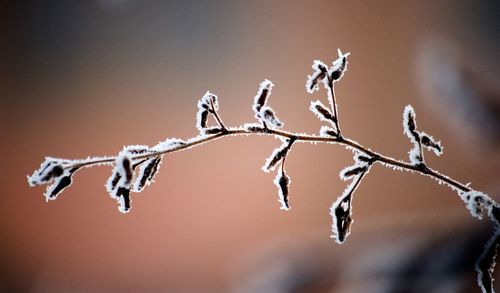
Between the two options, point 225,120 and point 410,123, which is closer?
point 410,123

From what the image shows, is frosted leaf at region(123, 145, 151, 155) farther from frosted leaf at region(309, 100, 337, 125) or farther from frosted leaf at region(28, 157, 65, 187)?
frosted leaf at region(309, 100, 337, 125)

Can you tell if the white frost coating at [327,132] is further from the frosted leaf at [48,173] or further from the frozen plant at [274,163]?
the frosted leaf at [48,173]

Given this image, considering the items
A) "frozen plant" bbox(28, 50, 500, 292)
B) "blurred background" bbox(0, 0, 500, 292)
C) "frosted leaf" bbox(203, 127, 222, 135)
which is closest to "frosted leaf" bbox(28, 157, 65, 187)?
"frozen plant" bbox(28, 50, 500, 292)

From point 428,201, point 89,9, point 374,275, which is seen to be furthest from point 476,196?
point 89,9

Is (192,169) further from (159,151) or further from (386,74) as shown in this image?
(159,151)

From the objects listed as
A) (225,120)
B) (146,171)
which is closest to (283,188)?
(146,171)

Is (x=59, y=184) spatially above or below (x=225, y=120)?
below

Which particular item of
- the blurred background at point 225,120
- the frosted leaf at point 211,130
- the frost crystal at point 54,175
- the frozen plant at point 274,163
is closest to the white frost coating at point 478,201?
the frozen plant at point 274,163

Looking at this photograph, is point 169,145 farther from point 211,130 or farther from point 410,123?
point 410,123
